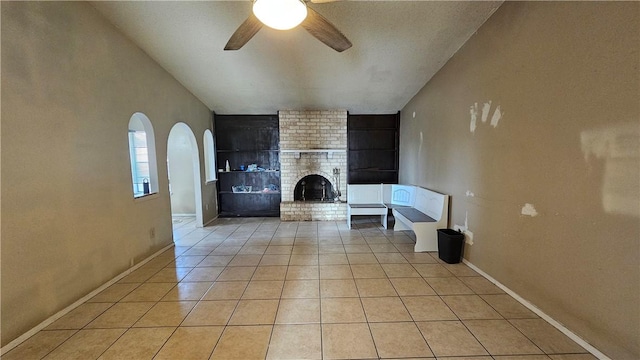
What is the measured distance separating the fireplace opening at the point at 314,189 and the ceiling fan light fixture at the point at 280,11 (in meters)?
4.20

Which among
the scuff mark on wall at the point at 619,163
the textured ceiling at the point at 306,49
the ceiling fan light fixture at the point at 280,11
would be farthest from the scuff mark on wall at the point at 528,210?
the ceiling fan light fixture at the point at 280,11

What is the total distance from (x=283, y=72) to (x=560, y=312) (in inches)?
160

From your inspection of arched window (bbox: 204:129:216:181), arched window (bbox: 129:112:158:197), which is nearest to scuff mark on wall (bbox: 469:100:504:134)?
arched window (bbox: 129:112:158:197)

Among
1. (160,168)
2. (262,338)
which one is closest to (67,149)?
(160,168)

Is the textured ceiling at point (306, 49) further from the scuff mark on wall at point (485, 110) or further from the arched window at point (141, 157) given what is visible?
the arched window at point (141, 157)

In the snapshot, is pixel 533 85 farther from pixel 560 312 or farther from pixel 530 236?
pixel 560 312

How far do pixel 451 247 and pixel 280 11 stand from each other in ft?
9.84

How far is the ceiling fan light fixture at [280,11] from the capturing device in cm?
164

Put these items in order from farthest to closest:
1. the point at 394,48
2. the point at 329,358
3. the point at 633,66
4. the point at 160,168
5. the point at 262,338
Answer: the point at 160,168 → the point at 394,48 → the point at 262,338 → the point at 329,358 → the point at 633,66

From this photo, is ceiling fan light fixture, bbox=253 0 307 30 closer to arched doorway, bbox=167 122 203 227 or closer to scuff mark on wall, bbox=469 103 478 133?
scuff mark on wall, bbox=469 103 478 133

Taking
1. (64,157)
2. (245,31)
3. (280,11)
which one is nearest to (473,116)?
(280,11)

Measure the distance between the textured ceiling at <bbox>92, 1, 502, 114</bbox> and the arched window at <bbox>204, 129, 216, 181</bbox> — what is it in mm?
888

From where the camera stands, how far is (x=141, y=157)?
4.99m

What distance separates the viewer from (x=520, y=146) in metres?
2.20
